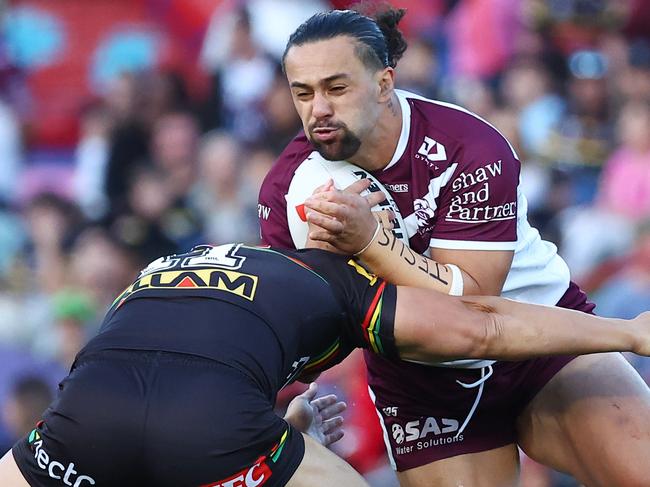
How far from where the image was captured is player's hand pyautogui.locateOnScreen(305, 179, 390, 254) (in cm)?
397

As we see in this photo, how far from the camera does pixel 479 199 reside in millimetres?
4348

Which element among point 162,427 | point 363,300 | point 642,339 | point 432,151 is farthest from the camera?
point 432,151

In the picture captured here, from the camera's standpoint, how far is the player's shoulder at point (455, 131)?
4387 mm

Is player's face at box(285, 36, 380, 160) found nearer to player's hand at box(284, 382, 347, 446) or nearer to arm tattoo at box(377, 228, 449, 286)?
arm tattoo at box(377, 228, 449, 286)

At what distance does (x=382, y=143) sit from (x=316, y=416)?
3.57ft

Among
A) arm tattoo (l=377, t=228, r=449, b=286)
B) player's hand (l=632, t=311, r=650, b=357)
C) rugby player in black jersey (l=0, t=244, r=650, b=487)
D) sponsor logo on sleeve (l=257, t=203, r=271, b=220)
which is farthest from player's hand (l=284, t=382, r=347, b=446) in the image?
player's hand (l=632, t=311, r=650, b=357)

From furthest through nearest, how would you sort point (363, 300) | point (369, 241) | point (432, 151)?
point (432, 151)
point (369, 241)
point (363, 300)

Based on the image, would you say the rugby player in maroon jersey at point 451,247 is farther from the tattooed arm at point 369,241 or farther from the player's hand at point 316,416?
the player's hand at point 316,416

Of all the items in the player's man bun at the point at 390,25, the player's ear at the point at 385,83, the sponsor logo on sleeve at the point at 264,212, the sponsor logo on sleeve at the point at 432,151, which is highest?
the player's man bun at the point at 390,25

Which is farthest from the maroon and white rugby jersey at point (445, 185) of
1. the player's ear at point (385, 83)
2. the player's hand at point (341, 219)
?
the player's hand at point (341, 219)

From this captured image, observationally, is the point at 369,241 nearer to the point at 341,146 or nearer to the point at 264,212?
the point at 341,146

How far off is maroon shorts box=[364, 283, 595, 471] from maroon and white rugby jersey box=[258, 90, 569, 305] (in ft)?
1.12

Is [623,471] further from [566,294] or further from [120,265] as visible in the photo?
[120,265]

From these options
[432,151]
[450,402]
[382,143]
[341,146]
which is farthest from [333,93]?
[450,402]
